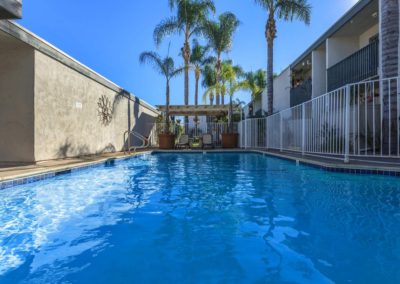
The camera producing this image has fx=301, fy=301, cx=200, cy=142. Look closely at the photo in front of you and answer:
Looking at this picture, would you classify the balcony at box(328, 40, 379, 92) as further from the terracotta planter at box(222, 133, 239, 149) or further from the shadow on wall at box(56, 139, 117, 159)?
the shadow on wall at box(56, 139, 117, 159)

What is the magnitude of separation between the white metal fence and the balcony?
692 mm

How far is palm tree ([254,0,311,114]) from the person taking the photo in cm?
1416

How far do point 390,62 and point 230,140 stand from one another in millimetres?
9780

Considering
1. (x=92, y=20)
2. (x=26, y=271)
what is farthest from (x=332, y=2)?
(x=92, y=20)

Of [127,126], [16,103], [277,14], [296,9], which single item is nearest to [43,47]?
[16,103]

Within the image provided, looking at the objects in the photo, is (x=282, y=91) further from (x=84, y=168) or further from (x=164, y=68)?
(x=84, y=168)

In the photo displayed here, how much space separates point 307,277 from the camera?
207 centimetres

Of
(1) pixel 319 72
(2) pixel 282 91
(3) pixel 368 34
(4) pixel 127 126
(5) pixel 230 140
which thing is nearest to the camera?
(3) pixel 368 34

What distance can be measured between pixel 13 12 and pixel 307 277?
15.3 ft

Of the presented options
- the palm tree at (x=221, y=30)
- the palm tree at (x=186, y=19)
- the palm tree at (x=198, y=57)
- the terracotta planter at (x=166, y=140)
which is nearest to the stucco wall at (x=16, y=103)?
the terracotta planter at (x=166, y=140)

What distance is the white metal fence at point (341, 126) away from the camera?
7.07 m

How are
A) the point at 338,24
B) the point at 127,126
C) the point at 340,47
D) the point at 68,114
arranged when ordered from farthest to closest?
1. the point at 127,126
2. the point at 340,47
3. the point at 338,24
4. the point at 68,114

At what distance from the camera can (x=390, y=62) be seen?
7.50 metres

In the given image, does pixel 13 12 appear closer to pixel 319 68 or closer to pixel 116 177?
pixel 116 177
